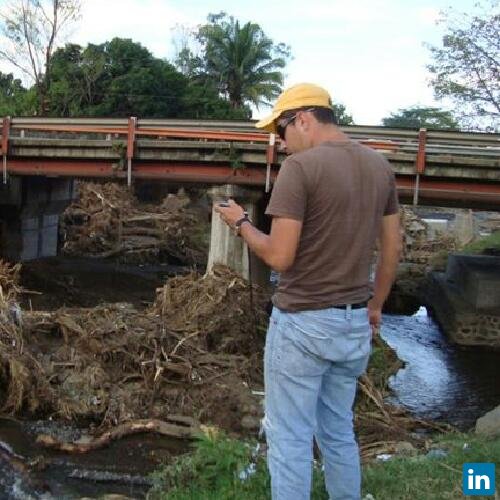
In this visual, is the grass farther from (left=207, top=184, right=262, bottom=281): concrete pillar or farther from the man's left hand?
(left=207, top=184, right=262, bottom=281): concrete pillar

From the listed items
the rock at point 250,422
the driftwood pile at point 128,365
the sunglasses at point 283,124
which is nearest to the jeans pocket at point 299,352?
the sunglasses at point 283,124

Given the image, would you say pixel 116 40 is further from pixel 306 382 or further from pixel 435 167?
pixel 306 382

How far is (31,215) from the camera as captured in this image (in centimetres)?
2305

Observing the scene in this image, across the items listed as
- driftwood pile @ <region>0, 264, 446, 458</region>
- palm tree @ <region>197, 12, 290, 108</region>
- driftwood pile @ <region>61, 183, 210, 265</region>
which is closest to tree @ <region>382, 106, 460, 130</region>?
palm tree @ <region>197, 12, 290, 108</region>

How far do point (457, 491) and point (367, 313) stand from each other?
142 centimetres

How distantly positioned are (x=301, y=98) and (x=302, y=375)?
136 cm

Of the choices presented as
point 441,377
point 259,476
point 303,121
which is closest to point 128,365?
point 259,476

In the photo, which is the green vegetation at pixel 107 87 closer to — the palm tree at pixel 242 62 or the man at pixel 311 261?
the palm tree at pixel 242 62

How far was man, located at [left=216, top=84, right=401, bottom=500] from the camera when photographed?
11.5 feet

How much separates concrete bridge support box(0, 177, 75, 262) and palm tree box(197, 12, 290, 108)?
846 inches

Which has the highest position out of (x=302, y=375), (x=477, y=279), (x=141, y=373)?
(x=302, y=375)

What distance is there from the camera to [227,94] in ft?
150

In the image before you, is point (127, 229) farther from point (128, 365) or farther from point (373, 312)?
point (373, 312)

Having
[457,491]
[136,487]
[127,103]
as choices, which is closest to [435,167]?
[136,487]
